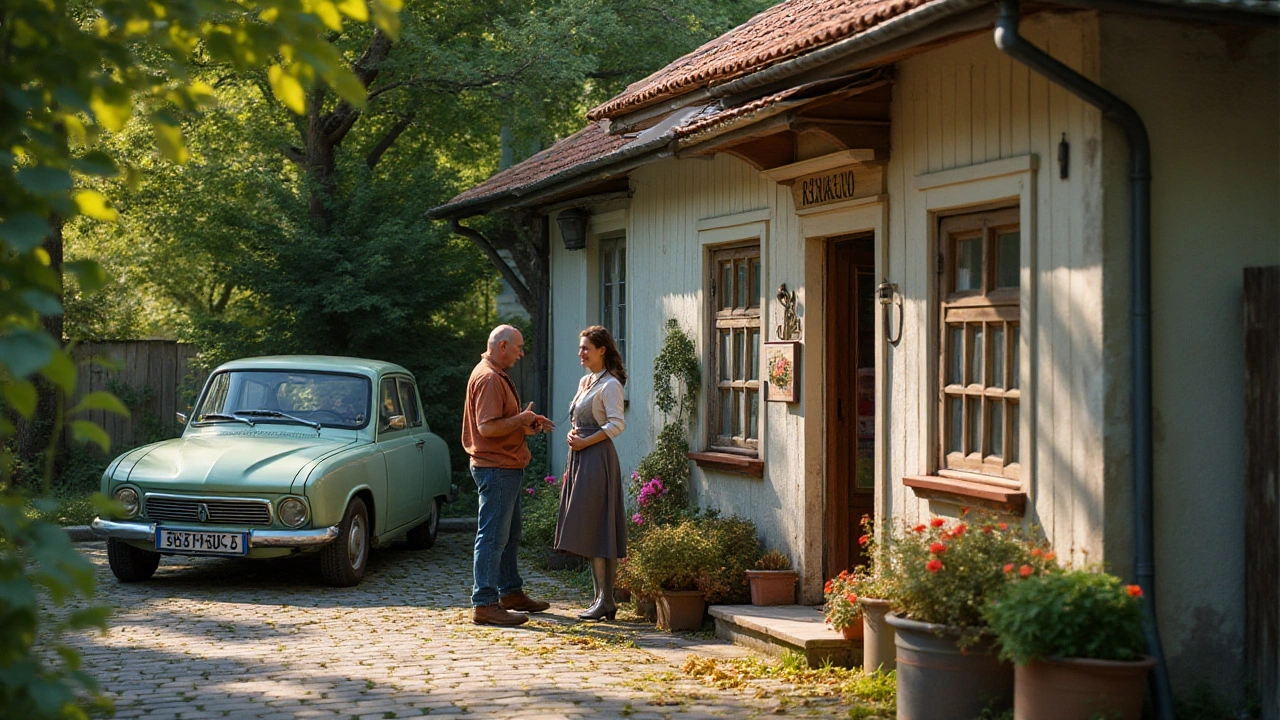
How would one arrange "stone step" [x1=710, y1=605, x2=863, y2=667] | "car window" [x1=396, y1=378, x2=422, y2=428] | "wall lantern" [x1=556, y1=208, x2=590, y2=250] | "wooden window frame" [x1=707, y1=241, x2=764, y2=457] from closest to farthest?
"stone step" [x1=710, y1=605, x2=863, y2=667] → "wooden window frame" [x1=707, y1=241, x2=764, y2=457] → "car window" [x1=396, y1=378, x2=422, y2=428] → "wall lantern" [x1=556, y1=208, x2=590, y2=250]

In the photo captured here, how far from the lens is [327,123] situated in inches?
795

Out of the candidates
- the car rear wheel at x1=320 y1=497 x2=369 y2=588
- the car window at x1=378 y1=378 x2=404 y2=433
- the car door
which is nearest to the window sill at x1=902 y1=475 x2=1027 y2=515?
the car rear wheel at x1=320 y1=497 x2=369 y2=588

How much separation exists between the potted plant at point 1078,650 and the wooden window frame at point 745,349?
4.10 m

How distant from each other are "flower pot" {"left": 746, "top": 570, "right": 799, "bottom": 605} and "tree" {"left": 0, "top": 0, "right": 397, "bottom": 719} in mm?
5694

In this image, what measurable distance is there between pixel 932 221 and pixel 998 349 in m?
0.87

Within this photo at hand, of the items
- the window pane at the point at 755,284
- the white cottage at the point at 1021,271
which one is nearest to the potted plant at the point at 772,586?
the white cottage at the point at 1021,271

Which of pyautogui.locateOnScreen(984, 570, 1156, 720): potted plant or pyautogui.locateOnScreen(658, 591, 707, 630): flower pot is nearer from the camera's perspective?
pyautogui.locateOnScreen(984, 570, 1156, 720): potted plant

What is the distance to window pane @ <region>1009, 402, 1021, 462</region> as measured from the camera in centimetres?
648

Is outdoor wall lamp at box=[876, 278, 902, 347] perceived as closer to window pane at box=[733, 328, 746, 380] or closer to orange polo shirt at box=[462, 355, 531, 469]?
window pane at box=[733, 328, 746, 380]

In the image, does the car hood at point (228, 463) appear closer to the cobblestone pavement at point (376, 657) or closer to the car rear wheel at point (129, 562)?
the car rear wheel at point (129, 562)

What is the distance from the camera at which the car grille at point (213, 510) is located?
980cm

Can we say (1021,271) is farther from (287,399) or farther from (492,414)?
(287,399)

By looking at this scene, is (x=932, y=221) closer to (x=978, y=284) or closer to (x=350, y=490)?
(x=978, y=284)


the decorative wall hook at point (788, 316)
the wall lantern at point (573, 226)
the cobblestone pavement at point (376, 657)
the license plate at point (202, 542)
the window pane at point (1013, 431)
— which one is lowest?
the cobblestone pavement at point (376, 657)
